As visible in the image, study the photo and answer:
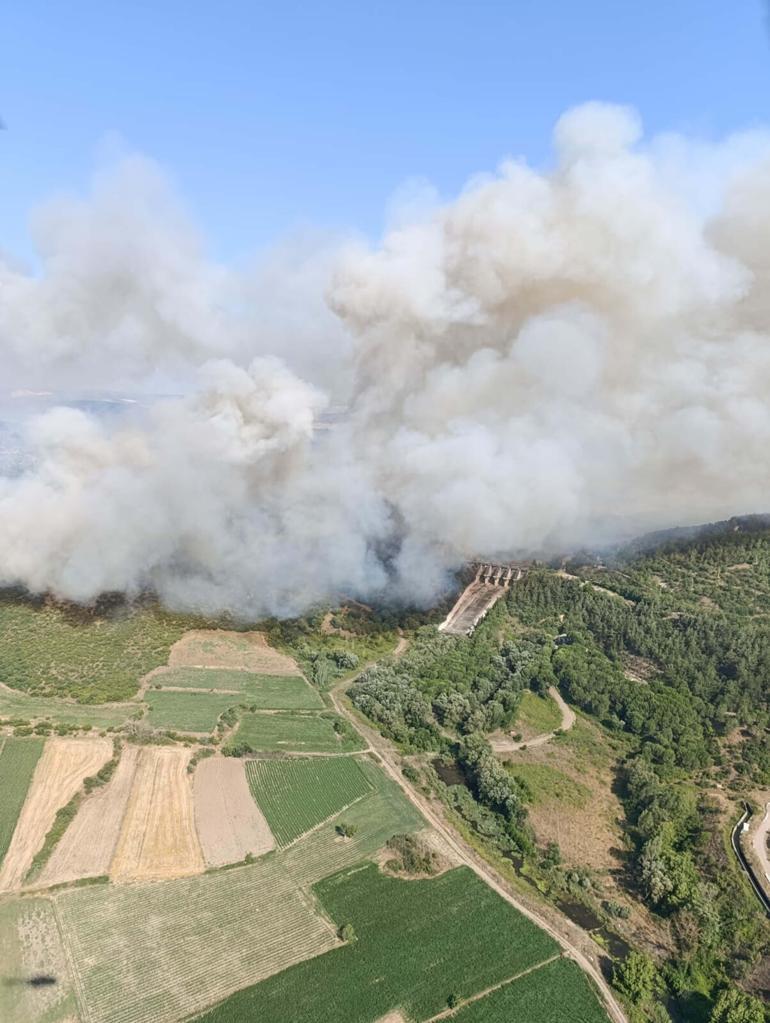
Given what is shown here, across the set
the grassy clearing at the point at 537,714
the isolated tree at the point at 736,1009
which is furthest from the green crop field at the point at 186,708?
the isolated tree at the point at 736,1009

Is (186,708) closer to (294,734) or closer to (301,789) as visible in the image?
(294,734)

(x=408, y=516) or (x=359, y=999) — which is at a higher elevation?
(x=408, y=516)

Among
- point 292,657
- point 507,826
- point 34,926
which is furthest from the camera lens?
point 292,657

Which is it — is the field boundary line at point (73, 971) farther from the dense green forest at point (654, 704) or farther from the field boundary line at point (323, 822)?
the dense green forest at point (654, 704)

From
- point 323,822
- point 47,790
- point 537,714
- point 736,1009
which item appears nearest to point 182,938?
point 323,822

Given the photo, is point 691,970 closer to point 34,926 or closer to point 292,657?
point 34,926

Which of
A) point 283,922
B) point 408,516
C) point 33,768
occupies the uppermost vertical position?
point 408,516

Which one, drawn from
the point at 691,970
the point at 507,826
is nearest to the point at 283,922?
the point at 507,826
